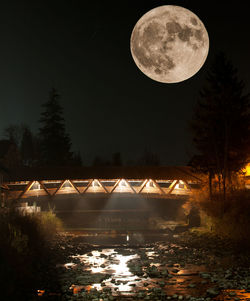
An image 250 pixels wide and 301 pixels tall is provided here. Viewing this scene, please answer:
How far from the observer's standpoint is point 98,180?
26.5 metres

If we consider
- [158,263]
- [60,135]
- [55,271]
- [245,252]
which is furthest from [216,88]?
[60,135]

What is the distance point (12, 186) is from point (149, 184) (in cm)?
877

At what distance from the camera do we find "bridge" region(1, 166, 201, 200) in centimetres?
2542

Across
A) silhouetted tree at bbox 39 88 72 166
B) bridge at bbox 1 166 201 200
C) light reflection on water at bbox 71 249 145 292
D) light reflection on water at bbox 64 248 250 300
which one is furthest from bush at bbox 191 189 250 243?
silhouetted tree at bbox 39 88 72 166

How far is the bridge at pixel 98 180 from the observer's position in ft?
Result: 83.4

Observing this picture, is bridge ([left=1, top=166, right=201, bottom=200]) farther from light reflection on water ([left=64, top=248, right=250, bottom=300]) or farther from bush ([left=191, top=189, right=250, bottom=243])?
light reflection on water ([left=64, top=248, right=250, bottom=300])

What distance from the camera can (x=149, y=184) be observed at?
27781 mm

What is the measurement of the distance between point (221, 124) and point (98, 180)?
8.54 m

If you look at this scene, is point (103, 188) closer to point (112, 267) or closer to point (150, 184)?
point (150, 184)

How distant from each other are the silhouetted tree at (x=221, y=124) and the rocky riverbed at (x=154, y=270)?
5.84 metres

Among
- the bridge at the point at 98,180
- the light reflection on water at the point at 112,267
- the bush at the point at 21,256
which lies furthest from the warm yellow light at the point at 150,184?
the bush at the point at 21,256

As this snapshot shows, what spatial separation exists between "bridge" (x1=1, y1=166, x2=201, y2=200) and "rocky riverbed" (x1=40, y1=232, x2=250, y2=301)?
7.71 meters

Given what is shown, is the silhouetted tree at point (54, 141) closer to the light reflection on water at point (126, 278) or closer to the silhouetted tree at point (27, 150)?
the silhouetted tree at point (27, 150)

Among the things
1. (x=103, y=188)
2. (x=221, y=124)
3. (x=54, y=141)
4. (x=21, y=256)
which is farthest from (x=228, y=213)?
(x=54, y=141)
